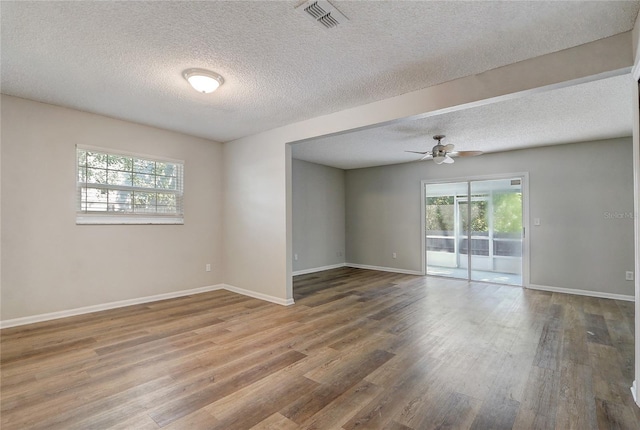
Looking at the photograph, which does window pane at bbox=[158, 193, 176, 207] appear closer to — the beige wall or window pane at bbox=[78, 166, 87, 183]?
the beige wall

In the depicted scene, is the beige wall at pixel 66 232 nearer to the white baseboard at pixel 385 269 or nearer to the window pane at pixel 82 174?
the window pane at pixel 82 174

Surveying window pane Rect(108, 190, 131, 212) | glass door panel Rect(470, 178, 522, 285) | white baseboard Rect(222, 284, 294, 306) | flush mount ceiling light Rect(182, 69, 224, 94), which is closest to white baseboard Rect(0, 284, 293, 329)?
white baseboard Rect(222, 284, 294, 306)

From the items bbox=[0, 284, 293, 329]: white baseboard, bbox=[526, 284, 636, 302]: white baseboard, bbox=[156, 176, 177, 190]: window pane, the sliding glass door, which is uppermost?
bbox=[156, 176, 177, 190]: window pane

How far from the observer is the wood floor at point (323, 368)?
188 cm

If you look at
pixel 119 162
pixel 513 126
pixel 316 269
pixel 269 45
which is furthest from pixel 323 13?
pixel 316 269

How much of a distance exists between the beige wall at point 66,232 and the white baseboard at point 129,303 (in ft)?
0.18

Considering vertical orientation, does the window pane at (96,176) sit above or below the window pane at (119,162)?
below

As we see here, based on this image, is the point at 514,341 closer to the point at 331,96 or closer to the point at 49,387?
the point at 331,96

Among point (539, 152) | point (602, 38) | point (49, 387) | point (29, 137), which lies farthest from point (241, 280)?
point (539, 152)

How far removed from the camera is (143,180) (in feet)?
14.7

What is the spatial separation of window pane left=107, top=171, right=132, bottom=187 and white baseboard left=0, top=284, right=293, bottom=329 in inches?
65.8

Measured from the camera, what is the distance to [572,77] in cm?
242

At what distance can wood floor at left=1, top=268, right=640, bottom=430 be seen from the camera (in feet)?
6.17

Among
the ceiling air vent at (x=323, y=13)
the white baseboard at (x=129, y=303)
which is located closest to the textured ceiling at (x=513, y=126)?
the ceiling air vent at (x=323, y=13)
